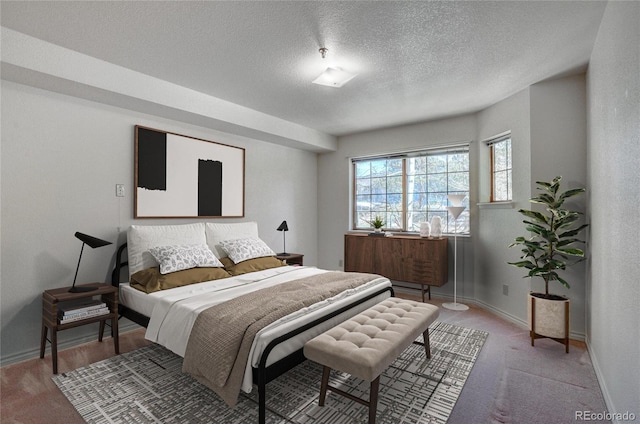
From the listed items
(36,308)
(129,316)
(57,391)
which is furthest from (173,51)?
(57,391)

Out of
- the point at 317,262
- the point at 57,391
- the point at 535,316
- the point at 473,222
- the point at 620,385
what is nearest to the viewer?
the point at 620,385

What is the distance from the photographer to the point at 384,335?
6.48 feet

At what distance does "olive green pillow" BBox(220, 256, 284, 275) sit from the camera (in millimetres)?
3414

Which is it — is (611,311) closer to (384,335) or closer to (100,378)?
(384,335)

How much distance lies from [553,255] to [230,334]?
3.12 metres

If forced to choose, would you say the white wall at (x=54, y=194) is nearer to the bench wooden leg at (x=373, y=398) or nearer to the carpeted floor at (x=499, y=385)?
the carpeted floor at (x=499, y=385)

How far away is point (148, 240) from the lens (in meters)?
3.12

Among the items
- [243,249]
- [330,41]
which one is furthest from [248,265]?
[330,41]

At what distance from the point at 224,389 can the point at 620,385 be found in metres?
2.28

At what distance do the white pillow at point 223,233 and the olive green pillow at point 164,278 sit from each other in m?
0.64

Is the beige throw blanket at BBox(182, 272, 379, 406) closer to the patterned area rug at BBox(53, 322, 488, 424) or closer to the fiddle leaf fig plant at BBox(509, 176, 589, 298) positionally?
the patterned area rug at BBox(53, 322, 488, 424)

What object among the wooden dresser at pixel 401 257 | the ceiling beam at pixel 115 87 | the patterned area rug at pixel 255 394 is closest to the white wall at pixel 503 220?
the wooden dresser at pixel 401 257

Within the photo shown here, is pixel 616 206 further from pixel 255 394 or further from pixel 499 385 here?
pixel 255 394

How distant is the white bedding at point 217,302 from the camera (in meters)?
1.88
